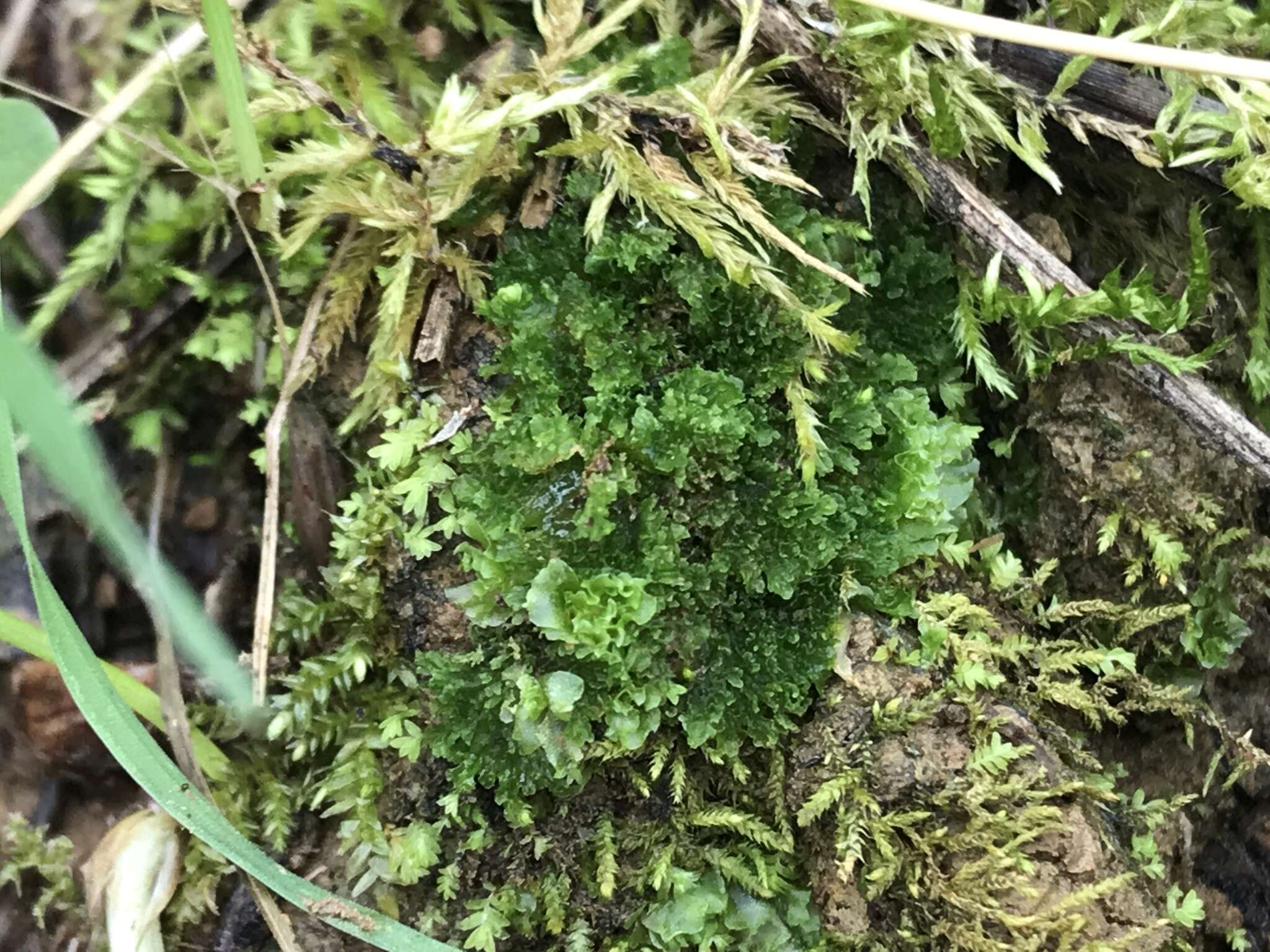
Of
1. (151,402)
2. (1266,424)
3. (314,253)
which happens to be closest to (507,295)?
(314,253)

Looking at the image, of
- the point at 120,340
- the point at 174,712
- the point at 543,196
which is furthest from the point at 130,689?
the point at 543,196

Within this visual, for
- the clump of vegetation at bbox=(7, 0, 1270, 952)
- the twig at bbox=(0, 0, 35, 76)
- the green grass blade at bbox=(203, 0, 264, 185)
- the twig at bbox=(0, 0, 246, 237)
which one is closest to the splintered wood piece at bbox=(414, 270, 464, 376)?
the clump of vegetation at bbox=(7, 0, 1270, 952)

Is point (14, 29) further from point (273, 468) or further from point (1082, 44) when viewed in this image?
point (1082, 44)

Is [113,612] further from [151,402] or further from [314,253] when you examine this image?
[314,253]

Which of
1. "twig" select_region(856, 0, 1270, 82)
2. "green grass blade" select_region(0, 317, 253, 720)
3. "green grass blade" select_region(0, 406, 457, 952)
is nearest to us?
"green grass blade" select_region(0, 317, 253, 720)

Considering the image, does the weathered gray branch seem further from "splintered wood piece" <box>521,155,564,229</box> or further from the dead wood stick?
"splintered wood piece" <box>521,155,564,229</box>

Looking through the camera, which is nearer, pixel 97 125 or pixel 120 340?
pixel 97 125

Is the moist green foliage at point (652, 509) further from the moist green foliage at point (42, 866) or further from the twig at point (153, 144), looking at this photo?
the moist green foliage at point (42, 866)
